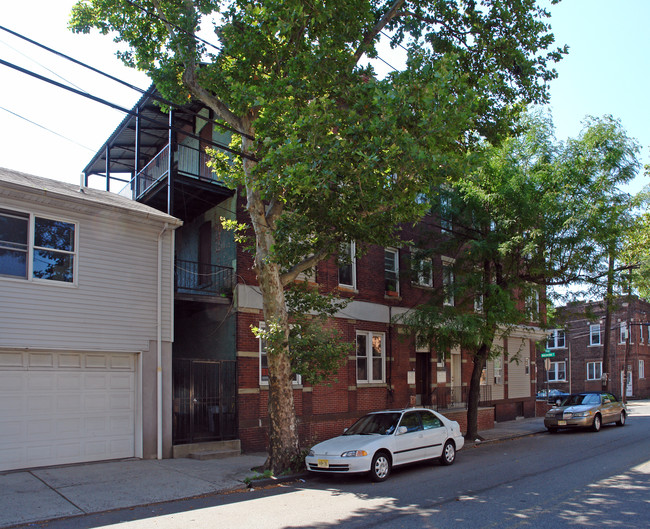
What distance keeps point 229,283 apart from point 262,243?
394cm

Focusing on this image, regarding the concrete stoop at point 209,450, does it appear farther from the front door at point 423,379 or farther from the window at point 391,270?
the front door at point 423,379

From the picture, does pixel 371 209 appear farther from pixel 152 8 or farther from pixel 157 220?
pixel 152 8

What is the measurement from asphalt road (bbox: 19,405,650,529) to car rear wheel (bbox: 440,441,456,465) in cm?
20

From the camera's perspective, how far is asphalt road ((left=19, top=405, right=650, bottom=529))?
8.02 meters

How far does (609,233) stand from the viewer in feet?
56.0

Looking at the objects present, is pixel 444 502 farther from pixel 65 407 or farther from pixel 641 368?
pixel 641 368

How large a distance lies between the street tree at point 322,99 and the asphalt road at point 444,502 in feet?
7.53

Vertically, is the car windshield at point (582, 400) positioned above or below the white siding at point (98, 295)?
below

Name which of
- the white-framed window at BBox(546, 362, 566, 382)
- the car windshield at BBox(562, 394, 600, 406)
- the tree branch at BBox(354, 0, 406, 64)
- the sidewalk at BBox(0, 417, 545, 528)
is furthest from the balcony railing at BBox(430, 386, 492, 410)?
the white-framed window at BBox(546, 362, 566, 382)

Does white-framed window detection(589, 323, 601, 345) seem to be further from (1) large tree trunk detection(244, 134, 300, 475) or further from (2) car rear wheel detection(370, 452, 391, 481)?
(1) large tree trunk detection(244, 134, 300, 475)

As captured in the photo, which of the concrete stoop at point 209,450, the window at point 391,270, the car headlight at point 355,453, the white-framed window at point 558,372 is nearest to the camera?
the car headlight at point 355,453

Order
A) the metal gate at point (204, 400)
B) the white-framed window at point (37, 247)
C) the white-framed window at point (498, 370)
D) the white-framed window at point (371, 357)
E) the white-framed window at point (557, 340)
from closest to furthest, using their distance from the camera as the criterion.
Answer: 1. the white-framed window at point (37, 247)
2. the metal gate at point (204, 400)
3. the white-framed window at point (371, 357)
4. the white-framed window at point (498, 370)
5. the white-framed window at point (557, 340)

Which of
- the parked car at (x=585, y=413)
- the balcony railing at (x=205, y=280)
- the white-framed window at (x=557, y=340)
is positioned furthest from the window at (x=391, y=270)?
the white-framed window at (x=557, y=340)

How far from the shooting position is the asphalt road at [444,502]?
802 centimetres
